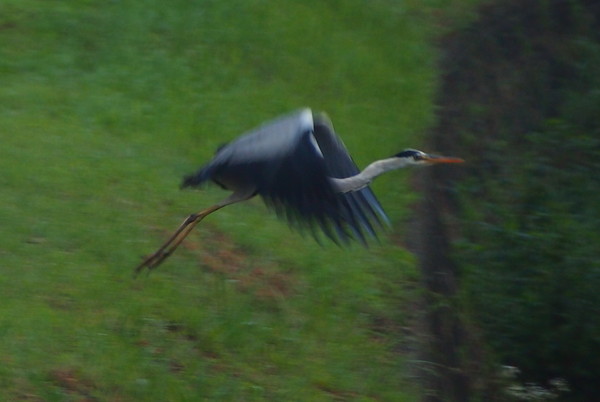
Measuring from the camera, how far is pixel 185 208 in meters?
8.81

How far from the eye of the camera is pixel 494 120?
11.7 metres

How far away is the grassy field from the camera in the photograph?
21.3 feet

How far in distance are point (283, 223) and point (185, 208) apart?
856 mm

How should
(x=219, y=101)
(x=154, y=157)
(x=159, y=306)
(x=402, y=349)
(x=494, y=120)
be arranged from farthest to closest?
(x=494, y=120), (x=219, y=101), (x=154, y=157), (x=402, y=349), (x=159, y=306)

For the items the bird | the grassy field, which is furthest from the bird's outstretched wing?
the grassy field

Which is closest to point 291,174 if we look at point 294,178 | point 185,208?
point 294,178

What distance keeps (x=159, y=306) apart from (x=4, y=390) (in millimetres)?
1563

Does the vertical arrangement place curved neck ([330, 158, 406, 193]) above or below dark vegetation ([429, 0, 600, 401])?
above

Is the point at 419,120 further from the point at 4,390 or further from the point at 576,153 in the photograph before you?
the point at 4,390

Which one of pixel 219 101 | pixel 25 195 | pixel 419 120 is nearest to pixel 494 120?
pixel 419 120

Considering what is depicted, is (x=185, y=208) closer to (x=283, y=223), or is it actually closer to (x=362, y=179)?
(x=283, y=223)

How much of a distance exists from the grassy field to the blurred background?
0.07 feet

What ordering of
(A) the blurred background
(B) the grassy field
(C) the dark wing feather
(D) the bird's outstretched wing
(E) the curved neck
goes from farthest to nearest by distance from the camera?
1. (C) the dark wing feather
2. (E) the curved neck
3. (A) the blurred background
4. (B) the grassy field
5. (D) the bird's outstretched wing

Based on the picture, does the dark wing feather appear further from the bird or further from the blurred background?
the blurred background
